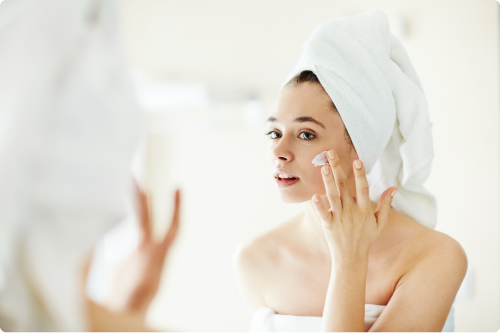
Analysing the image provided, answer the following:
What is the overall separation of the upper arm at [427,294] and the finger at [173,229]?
52 cm

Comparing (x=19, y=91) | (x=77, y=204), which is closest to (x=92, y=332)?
(x=77, y=204)

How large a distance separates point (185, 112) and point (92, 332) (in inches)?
86.8

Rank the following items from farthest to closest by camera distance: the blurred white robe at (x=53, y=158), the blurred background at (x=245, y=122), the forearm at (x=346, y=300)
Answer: the blurred background at (x=245, y=122), the forearm at (x=346, y=300), the blurred white robe at (x=53, y=158)

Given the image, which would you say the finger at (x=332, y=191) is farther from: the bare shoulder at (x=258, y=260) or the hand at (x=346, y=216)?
the bare shoulder at (x=258, y=260)

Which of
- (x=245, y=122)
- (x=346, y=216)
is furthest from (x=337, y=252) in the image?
(x=245, y=122)

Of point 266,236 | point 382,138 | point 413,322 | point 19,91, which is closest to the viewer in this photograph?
point 19,91

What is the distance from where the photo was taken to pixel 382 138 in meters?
0.85

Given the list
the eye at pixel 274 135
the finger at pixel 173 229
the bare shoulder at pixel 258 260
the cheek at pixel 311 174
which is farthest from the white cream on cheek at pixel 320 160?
the finger at pixel 173 229

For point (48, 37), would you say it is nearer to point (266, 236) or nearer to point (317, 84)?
point (317, 84)

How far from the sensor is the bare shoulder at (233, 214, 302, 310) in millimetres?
992

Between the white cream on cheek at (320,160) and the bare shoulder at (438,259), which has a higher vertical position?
the white cream on cheek at (320,160)

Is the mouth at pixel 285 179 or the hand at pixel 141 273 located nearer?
the hand at pixel 141 273

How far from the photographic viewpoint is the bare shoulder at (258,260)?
99 cm

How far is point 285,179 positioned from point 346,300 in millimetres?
279
